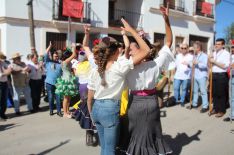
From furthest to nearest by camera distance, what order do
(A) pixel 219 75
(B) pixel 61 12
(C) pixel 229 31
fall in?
1. (C) pixel 229 31
2. (B) pixel 61 12
3. (A) pixel 219 75

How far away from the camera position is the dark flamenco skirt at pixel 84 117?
549 cm

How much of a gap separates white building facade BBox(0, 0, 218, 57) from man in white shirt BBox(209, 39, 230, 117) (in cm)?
964

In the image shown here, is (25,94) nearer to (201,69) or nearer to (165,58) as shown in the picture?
(201,69)

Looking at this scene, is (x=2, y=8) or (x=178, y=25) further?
(x=178, y=25)

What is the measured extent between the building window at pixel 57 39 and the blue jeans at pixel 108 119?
12.8 metres

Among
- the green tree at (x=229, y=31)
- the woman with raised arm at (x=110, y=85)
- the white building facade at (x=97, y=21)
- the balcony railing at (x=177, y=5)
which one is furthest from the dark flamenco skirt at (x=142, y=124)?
the green tree at (x=229, y=31)

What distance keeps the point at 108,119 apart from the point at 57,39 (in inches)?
528

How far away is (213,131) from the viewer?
22.6 ft

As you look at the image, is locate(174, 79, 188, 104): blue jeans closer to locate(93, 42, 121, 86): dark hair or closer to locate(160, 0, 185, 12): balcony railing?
locate(93, 42, 121, 86): dark hair

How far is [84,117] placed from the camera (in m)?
5.54

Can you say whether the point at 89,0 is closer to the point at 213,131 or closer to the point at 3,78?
the point at 3,78

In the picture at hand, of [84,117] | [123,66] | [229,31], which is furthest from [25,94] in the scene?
[229,31]

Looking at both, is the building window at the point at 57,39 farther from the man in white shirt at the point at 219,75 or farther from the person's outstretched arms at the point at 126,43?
the person's outstretched arms at the point at 126,43

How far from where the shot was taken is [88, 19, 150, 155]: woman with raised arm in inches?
148
